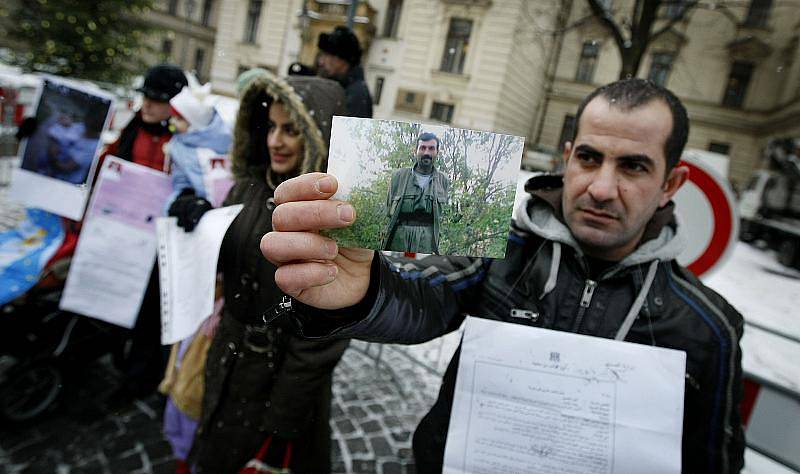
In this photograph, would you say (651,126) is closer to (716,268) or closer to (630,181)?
(630,181)

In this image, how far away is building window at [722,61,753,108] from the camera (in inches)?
867

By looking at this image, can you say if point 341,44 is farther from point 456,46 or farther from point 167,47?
point 167,47

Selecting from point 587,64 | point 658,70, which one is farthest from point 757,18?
point 587,64

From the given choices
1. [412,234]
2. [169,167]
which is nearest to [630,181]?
[412,234]

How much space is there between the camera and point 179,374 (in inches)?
94.0

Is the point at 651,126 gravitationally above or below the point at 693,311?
above

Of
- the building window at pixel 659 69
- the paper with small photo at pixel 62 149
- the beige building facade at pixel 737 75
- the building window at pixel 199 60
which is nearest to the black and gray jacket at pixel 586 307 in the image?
the paper with small photo at pixel 62 149

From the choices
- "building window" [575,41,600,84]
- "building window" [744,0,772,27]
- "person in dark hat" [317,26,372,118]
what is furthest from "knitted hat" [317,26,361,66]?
"building window" [744,0,772,27]

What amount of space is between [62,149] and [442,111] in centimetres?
600

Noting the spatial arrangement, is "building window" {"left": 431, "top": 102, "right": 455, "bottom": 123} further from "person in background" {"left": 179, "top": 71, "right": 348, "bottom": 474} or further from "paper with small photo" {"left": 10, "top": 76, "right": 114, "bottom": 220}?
"person in background" {"left": 179, "top": 71, "right": 348, "bottom": 474}

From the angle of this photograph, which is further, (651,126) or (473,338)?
(651,126)

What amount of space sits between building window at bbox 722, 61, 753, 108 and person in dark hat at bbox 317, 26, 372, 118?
25985mm

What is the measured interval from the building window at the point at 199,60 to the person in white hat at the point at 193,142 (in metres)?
4.92

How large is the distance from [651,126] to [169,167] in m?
2.89
